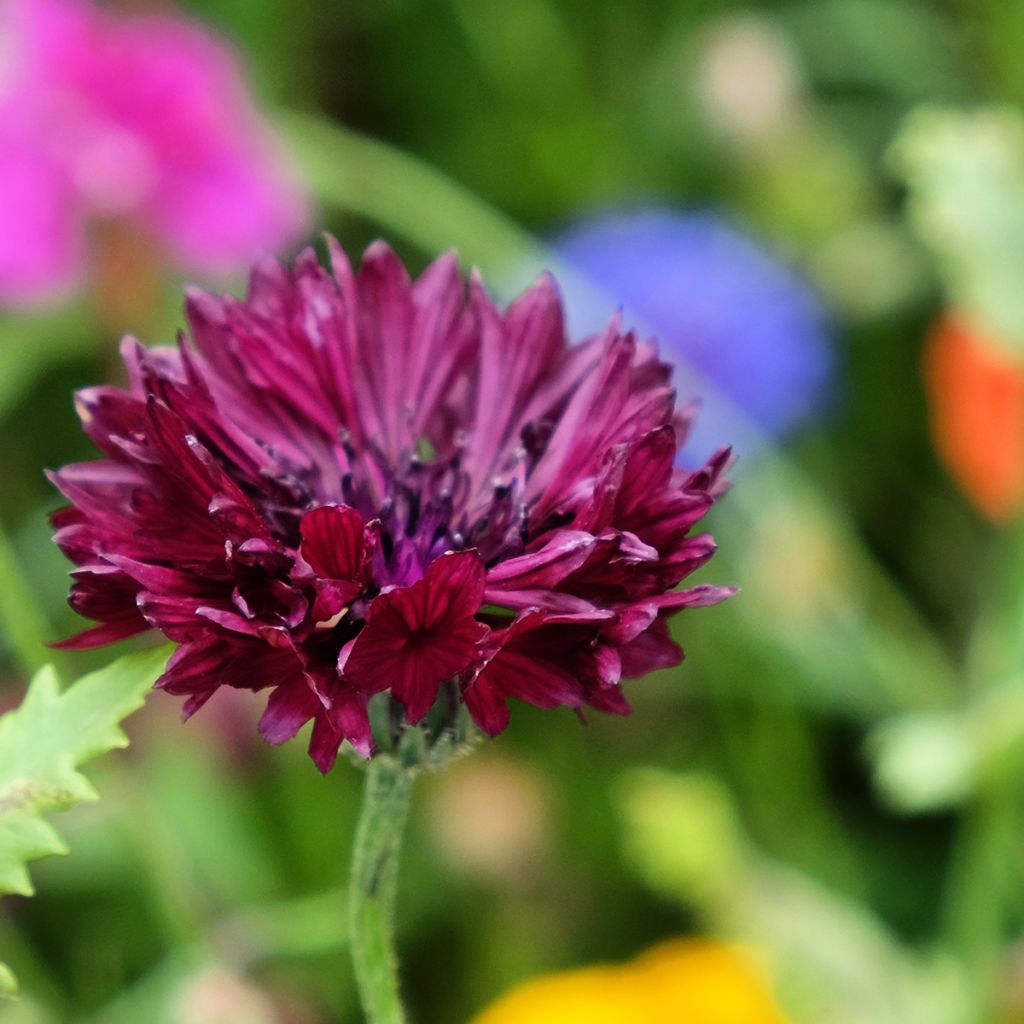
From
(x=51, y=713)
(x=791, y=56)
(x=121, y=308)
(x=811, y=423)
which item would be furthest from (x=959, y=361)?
(x=51, y=713)

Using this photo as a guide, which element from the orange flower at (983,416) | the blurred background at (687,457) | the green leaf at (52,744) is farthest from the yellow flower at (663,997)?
the green leaf at (52,744)

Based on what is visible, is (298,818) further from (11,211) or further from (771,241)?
(771,241)

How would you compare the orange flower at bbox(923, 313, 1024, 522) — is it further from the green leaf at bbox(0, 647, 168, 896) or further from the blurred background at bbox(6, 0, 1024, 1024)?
the green leaf at bbox(0, 647, 168, 896)

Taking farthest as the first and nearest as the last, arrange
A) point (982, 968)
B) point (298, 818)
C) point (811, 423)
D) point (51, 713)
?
point (811, 423) < point (298, 818) < point (982, 968) < point (51, 713)

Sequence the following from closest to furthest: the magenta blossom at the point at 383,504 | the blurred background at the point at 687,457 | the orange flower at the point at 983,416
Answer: the magenta blossom at the point at 383,504, the blurred background at the point at 687,457, the orange flower at the point at 983,416

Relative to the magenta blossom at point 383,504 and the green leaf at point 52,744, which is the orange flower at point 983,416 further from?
the green leaf at point 52,744

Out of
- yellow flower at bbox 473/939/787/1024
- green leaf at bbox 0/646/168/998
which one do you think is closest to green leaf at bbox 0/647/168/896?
green leaf at bbox 0/646/168/998

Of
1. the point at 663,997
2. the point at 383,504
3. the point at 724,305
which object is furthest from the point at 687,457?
the point at 383,504
